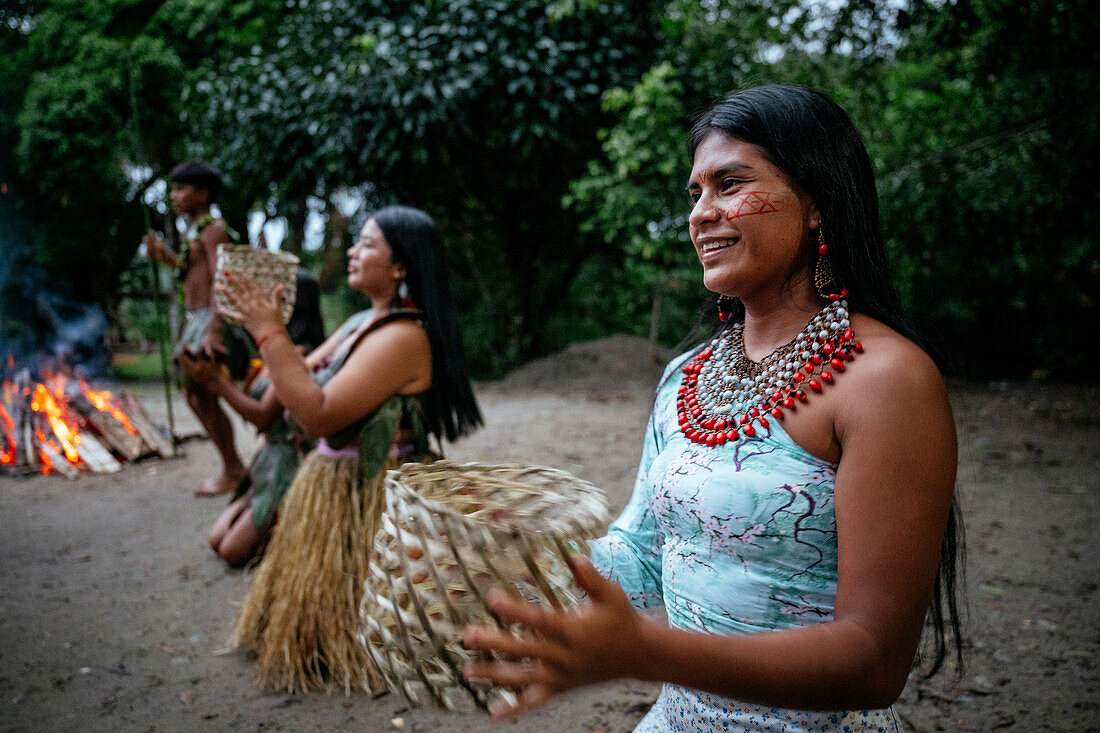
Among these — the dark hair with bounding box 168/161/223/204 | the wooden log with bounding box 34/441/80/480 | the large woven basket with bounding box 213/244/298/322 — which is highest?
the dark hair with bounding box 168/161/223/204

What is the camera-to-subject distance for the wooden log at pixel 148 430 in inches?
254

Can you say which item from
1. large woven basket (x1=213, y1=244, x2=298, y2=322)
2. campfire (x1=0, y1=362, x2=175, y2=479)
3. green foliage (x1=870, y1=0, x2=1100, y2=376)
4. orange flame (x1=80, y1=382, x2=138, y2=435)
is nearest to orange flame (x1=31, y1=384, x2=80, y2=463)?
campfire (x1=0, y1=362, x2=175, y2=479)

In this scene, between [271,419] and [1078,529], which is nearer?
[271,419]

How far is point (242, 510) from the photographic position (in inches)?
157

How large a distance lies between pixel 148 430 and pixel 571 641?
22.5 ft

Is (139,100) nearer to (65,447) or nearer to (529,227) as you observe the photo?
(529,227)

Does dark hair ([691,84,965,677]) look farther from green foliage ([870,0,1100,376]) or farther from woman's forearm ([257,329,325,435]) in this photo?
green foliage ([870,0,1100,376])

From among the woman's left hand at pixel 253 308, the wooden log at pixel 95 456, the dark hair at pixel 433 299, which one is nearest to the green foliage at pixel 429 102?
the wooden log at pixel 95 456

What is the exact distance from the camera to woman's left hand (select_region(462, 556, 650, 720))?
2.62 ft

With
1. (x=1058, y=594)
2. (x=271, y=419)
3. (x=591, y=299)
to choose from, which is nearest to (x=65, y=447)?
(x=271, y=419)

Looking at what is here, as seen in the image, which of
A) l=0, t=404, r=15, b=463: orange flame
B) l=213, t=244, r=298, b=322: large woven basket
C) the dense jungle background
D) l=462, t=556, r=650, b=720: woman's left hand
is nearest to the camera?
l=462, t=556, r=650, b=720: woman's left hand

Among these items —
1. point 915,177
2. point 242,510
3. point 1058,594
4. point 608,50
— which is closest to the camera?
point 1058,594

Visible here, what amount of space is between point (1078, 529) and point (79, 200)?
1363 centimetres

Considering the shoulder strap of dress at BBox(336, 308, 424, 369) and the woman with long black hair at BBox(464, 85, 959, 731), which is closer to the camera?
the woman with long black hair at BBox(464, 85, 959, 731)
